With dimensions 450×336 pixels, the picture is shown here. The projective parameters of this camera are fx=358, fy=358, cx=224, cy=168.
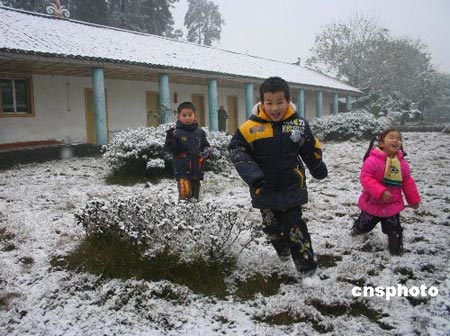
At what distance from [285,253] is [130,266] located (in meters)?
1.32

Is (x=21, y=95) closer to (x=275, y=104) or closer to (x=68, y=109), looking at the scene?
(x=68, y=109)

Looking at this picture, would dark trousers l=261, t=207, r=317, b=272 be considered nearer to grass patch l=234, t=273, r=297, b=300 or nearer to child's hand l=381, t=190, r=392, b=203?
grass patch l=234, t=273, r=297, b=300

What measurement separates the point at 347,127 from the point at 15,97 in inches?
480

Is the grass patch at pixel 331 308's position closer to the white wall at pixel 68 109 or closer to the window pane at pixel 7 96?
the white wall at pixel 68 109

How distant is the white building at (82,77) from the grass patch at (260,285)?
7.93 metres

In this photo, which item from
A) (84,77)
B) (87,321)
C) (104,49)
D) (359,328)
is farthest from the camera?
(84,77)

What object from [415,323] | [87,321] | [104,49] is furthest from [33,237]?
[104,49]

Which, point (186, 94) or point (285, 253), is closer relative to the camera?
point (285, 253)

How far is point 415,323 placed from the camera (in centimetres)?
222

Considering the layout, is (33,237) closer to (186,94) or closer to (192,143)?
(192,143)

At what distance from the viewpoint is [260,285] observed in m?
2.79

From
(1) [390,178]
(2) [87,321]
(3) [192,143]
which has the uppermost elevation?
(3) [192,143]

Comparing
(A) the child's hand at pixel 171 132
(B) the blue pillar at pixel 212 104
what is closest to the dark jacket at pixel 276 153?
(A) the child's hand at pixel 171 132

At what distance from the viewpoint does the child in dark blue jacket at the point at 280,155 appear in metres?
2.66
